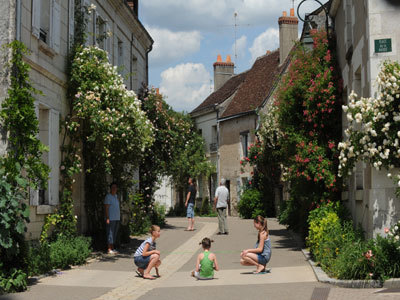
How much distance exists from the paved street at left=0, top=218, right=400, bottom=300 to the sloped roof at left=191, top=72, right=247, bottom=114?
22789mm

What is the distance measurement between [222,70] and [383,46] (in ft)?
106

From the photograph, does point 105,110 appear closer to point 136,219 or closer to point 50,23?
point 50,23

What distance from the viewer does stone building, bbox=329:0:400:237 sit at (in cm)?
973

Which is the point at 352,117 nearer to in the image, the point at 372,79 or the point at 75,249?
the point at 372,79

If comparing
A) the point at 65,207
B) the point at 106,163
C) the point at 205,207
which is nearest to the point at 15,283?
the point at 65,207

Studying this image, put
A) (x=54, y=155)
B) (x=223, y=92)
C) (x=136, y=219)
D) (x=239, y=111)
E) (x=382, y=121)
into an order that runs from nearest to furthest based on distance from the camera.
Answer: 1. (x=382, y=121)
2. (x=54, y=155)
3. (x=136, y=219)
4. (x=239, y=111)
5. (x=223, y=92)

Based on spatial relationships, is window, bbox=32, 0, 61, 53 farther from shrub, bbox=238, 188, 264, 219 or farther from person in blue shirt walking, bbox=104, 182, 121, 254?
shrub, bbox=238, 188, 264, 219

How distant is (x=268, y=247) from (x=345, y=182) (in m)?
3.17

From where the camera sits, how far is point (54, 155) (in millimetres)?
12688

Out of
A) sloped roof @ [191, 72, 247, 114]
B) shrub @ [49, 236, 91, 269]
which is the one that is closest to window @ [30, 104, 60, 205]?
shrub @ [49, 236, 91, 269]

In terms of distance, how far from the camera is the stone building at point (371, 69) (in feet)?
31.9

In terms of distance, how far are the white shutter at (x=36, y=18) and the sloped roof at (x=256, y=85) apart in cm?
2034

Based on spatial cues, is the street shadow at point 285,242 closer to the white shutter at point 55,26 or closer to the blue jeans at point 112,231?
the blue jeans at point 112,231

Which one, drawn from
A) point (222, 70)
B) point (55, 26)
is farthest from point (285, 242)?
point (222, 70)
